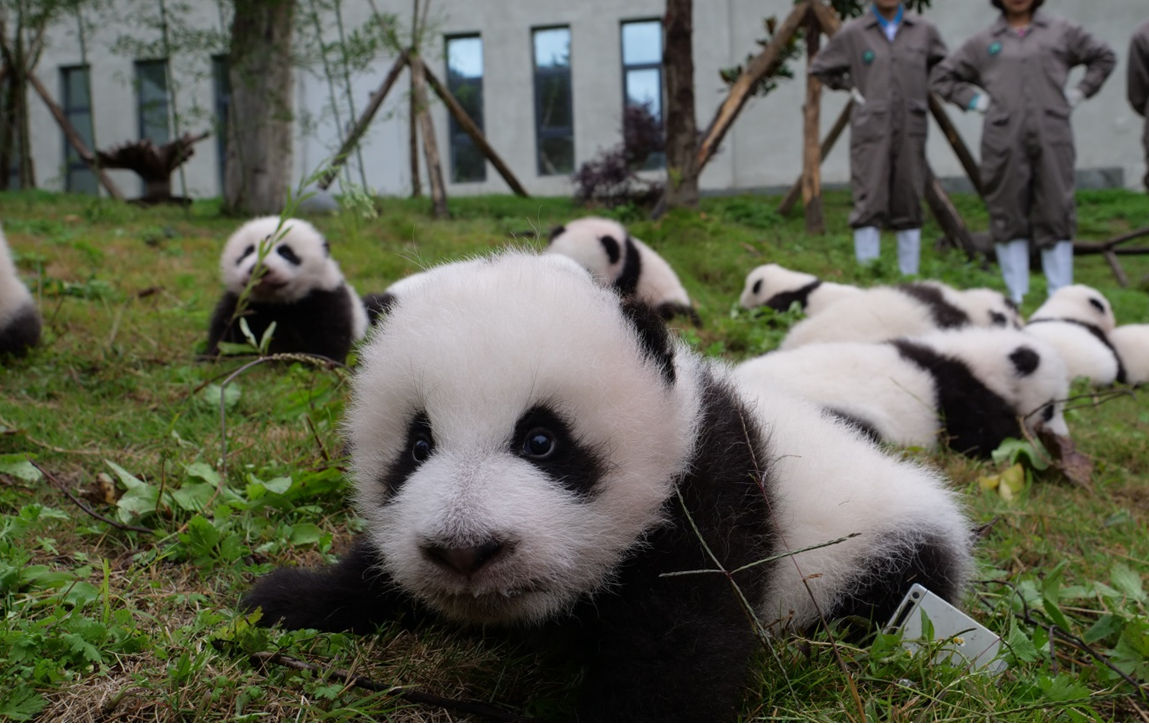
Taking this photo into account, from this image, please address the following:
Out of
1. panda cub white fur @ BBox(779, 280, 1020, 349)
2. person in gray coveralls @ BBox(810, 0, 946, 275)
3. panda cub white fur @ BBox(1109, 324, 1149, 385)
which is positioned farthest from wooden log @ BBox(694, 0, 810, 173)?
panda cub white fur @ BBox(1109, 324, 1149, 385)

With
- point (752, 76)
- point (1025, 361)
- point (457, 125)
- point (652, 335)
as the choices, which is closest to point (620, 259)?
point (1025, 361)

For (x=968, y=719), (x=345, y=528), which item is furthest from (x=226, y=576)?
(x=968, y=719)

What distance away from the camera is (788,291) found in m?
8.03

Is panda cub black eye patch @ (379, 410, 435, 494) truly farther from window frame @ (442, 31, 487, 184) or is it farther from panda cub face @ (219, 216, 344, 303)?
window frame @ (442, 31, 487, 184)

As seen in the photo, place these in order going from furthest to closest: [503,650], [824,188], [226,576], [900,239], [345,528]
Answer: [824,188] → [900,239] → [345,528] → [226,576] → [503,650]

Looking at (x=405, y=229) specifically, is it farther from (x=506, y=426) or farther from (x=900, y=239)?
(x=506, y=426)

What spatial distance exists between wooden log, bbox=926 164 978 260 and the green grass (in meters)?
6.36

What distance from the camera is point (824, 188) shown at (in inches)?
760

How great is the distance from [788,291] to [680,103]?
3761mm

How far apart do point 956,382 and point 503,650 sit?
3642 mm

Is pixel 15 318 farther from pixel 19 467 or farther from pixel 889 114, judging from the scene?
pixel 889 114

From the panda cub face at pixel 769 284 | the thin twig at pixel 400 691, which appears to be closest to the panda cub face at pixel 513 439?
the thin twig at pixel 400 691

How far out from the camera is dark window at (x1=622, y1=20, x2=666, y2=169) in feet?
64.3

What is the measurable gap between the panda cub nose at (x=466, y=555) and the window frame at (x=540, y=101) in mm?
18747
